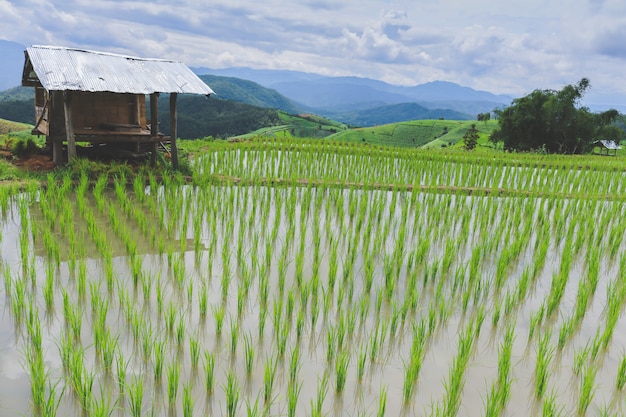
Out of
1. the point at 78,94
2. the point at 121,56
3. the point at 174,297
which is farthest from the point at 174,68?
the point at 174,297

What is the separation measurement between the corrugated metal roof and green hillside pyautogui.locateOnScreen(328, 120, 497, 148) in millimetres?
44881

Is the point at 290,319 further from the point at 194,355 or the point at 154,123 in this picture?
the point at 154,123

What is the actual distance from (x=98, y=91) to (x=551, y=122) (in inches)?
1008

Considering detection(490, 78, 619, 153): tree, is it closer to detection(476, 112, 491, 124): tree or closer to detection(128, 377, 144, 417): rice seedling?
detection(476, 112, 491, 124): tree

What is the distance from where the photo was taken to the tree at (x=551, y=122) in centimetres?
2594

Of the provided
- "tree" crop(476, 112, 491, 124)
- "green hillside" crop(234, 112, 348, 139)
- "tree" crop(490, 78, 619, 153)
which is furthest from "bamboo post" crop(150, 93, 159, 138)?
"green hillside" crop(234, 112, 348, 139)

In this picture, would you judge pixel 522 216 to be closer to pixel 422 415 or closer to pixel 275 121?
pixel 422 415

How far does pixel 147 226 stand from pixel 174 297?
209 centimetres

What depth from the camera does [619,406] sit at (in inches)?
107

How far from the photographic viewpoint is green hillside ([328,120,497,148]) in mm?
55334

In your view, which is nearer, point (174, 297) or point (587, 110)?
point (174, 297)

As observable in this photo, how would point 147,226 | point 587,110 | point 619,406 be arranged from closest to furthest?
point 619,406, point 147,226, point 587,110

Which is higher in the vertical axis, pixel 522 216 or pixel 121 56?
pixel 121 56

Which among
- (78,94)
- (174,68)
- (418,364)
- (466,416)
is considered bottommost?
(466,416)
